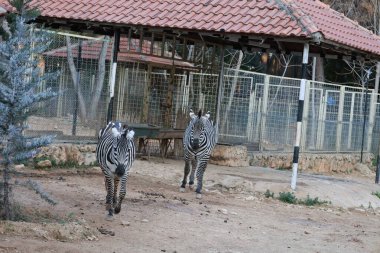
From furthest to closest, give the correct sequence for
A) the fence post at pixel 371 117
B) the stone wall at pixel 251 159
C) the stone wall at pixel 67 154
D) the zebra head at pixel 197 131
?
1. the fence post at pixel 371 117
2. the stone wall at pixel 251 159
3. the stone wall at pixel 67 154
4. the zebra head at pixel 197 131

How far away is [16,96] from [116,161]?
243cm

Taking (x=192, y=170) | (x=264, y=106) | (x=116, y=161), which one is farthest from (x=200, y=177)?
(x=264, y=106)

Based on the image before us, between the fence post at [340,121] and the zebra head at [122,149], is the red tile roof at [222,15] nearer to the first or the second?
the zebra head at [122,149]

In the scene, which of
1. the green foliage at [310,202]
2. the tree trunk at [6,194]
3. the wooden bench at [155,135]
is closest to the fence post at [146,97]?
the wooden bench at [155,135]

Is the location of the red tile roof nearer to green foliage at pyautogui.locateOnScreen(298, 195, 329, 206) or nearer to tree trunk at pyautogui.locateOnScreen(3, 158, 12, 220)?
green foliage at pyautogui.locateOnScreen(298, 195, 329, 206)

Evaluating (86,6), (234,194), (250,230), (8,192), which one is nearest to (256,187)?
(234,194)

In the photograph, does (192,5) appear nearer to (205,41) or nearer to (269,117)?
(205,41)

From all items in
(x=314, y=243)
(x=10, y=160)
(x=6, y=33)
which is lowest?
(x=314, y=243)

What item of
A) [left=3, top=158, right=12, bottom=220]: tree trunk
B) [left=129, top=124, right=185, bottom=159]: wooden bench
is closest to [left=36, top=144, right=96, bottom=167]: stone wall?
[left=129, top=124, right=185, bottom=159]: wooden bench

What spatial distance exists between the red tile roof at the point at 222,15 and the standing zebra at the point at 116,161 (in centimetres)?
481

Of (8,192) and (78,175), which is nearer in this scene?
(8,192)

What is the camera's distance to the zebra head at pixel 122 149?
11609 mm

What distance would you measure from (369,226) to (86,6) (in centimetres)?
826

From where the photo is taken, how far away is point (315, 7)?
1912 centimetres
